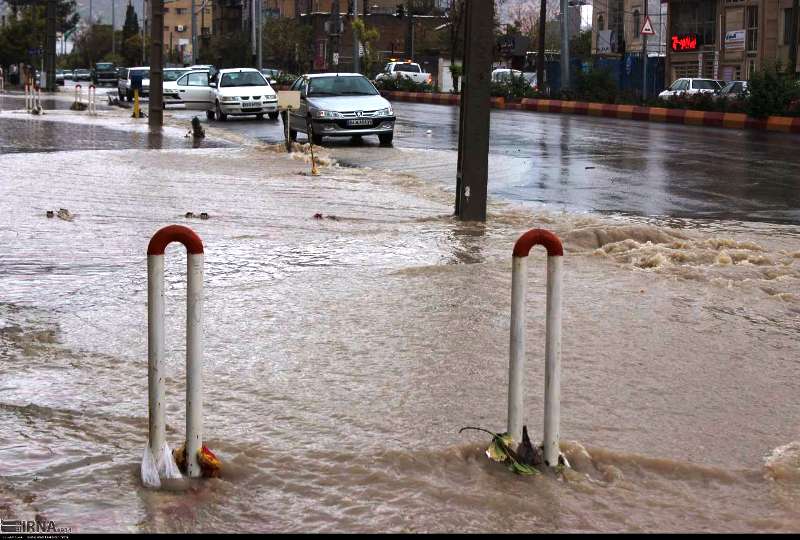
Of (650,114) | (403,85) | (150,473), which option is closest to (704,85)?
(650,114)

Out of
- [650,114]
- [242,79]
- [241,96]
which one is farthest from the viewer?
[650,114]

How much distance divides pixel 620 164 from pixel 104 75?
77.2m

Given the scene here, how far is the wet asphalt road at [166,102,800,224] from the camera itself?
14.1 m

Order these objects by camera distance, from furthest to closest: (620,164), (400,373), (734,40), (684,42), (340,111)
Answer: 1. (684,42)
2. (734,40)
3. (340,111)
4. (620,164)
5. (400,373)

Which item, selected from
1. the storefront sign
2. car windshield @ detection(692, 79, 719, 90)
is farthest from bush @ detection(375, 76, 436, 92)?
car windshield @ detection(692, 79, 719, 90)

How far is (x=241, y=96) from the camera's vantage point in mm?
33406

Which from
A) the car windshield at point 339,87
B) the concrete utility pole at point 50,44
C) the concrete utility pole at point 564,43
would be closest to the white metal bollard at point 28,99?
the car windshield at point 339,87

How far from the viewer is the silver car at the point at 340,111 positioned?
23.5 m

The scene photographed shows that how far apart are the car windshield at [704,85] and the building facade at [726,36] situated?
463 centimetres

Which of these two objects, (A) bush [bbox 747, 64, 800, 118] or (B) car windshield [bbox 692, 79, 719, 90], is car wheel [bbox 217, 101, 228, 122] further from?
(B) car windshield [bbox 692, 79, 719, 90]

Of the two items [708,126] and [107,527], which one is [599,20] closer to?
[708,126]

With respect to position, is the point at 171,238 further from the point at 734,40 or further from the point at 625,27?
the point at 625,27

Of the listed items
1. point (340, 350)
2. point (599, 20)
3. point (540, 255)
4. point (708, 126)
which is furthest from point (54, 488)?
point (599, 20)

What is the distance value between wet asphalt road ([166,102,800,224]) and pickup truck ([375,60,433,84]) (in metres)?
32.1
